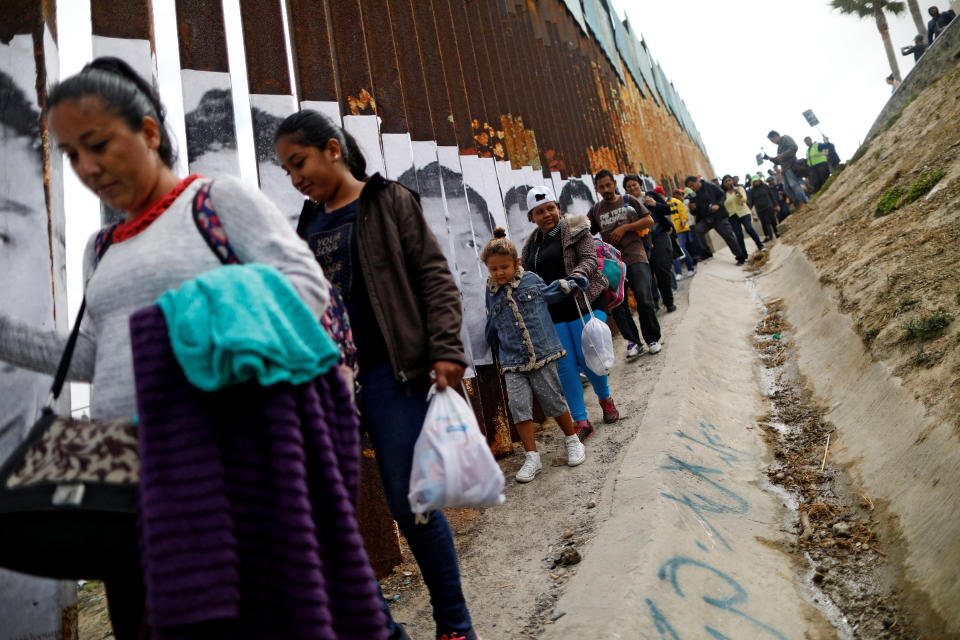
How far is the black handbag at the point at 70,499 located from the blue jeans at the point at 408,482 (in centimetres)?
83

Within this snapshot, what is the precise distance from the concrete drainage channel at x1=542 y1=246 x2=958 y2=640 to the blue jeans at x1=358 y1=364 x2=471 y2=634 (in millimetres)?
434

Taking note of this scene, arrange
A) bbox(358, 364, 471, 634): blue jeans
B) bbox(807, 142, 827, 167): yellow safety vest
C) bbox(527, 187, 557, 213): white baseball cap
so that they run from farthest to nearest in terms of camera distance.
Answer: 1. bbox(807, 142, 827, 167): yellow safety vest
2. bbox(527, 187, 557, 213): white baseball cap
3. bbox(358, 364, 471, 634): blue jeans

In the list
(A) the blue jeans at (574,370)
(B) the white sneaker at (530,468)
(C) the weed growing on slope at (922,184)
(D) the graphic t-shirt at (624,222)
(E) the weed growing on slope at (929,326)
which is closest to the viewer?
(E) the weed growing on slope at (929,326)

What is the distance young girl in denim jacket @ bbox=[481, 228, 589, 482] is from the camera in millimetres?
3963

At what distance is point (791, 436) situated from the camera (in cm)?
392

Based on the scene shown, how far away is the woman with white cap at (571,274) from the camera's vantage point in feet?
14.3

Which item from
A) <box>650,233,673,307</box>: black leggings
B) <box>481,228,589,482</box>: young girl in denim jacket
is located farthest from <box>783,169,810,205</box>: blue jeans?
<box>481,228,589,482</box>: young girl in denim jacket

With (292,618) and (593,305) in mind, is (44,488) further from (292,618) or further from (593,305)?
(593,305)

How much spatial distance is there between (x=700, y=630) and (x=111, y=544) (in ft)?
6.13

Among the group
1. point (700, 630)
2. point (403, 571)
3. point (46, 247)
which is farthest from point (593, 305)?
point (46, 247)

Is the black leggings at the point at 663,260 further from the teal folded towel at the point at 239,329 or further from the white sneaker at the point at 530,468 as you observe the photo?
the teal folded towel at the point at 239,329

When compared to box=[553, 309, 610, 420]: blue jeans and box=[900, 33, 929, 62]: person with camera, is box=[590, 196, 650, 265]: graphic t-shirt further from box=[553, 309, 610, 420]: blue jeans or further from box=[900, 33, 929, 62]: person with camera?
box=[900, 33, 929, 62]: person with camera

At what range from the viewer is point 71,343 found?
4.59 feet

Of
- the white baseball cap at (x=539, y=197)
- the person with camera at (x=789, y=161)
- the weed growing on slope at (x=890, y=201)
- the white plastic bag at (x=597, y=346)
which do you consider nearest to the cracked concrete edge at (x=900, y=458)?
the white plastic bag at (x=597, y=346)
